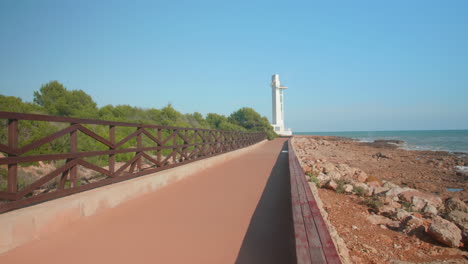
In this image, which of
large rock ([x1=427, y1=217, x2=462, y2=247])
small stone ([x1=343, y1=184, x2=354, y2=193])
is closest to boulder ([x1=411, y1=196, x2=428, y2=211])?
small stone ([x1=343, y1=184, x2=354, y2=193])

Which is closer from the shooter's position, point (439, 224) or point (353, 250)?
point (353, 250)

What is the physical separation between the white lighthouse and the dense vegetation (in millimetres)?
15544

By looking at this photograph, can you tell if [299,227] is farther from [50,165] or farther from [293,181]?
[50,165]

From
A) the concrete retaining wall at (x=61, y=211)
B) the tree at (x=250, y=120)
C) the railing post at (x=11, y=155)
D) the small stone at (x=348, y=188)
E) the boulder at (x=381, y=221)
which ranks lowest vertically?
the boulder at (x=381, y=221)

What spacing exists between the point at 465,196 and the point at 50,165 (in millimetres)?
13529

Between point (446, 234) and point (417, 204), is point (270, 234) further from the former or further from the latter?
point (417, 204)

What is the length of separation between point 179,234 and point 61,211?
1610mm

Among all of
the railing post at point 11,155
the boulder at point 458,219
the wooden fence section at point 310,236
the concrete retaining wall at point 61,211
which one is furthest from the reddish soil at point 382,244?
the railing post at point 11,155

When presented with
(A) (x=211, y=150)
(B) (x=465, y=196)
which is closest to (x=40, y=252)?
(A) (x=211, y=150)

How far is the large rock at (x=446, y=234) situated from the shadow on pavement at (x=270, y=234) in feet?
7.00

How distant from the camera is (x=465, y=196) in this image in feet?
36.0

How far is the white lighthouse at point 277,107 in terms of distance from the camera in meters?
60.8

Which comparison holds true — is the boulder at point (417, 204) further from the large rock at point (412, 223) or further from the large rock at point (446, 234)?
the large rock at point (446, 234)

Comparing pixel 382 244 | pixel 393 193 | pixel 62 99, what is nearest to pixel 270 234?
pixel 382 244
